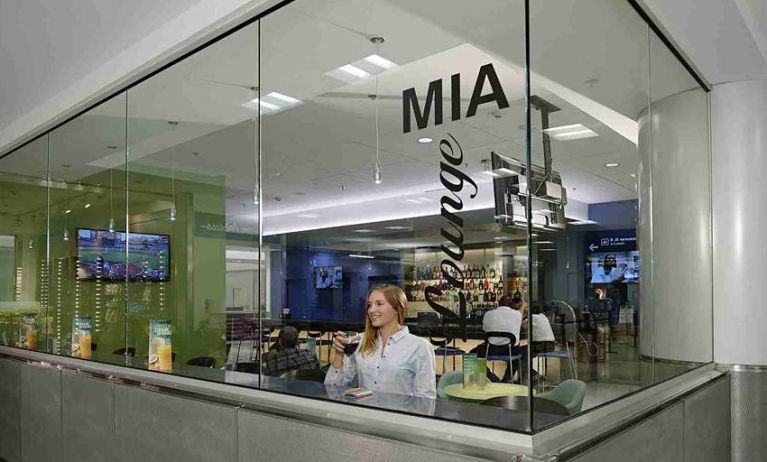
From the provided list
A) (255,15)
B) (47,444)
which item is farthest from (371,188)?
(47,444)

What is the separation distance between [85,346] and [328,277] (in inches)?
98.0

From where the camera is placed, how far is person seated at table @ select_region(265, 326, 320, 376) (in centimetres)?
301

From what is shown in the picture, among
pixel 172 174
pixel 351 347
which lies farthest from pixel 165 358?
pixel 351 347

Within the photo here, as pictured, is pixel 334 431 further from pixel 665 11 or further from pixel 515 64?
pixel 665 11

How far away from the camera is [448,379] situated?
98.2 inches

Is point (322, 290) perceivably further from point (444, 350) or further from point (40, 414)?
point (40, 414)

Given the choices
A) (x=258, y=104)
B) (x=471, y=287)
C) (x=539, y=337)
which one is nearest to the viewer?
(x=539, y=337)

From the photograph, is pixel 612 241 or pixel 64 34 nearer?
pixel 612 241

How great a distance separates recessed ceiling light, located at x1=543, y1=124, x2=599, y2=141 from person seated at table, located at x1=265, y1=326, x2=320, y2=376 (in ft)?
5.02

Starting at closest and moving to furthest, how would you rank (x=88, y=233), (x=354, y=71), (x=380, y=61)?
(x=380, y=61) < (x=354, y=71) < (x=88, y=233)

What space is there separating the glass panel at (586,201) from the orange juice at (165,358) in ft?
7.27

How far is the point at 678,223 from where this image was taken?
3854mm

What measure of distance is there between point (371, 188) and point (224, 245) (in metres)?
1.11

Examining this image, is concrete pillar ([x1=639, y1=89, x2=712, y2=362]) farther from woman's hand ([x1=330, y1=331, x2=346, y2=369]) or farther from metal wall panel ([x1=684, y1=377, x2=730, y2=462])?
woman's hand ([x1=330, y1=331, x2=346, y2=369])
